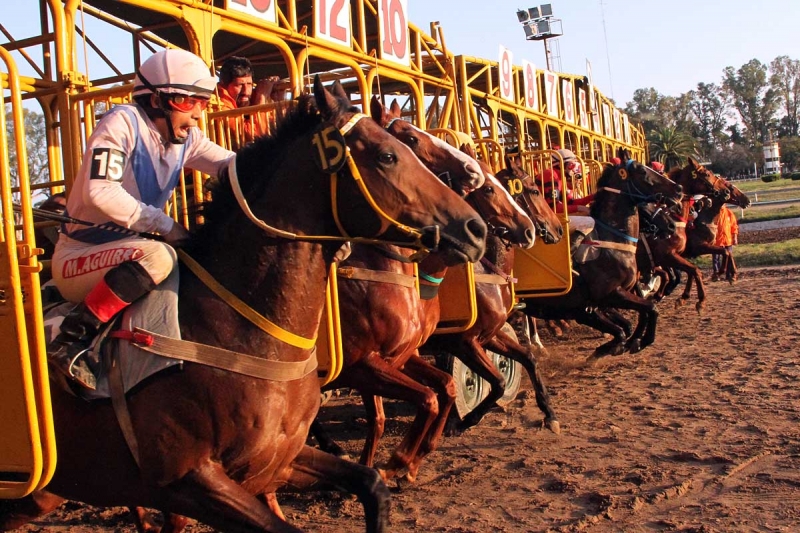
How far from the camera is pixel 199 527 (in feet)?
16.5

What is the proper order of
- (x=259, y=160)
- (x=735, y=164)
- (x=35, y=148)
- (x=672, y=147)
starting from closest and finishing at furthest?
(x=259, y=160) < (x=35, y=148) < (x=672, y=147) < (x=735, y=164)

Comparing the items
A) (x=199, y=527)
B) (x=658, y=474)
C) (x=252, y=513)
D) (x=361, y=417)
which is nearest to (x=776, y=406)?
(x=658, y=474)

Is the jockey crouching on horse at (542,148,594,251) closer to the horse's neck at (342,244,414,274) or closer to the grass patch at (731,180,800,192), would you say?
the horse's neck at (342,244,414,274)

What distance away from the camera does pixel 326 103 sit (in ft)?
11.1

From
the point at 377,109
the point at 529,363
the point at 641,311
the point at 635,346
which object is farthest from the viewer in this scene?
the point at 641,311

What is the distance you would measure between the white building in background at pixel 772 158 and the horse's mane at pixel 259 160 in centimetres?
8555

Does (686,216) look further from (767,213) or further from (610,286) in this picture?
(767,213)

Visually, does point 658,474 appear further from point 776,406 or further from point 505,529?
point 776,406

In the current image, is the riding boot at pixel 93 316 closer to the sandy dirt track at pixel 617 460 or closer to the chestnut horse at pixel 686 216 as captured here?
the sandy dirt track at pixel 617 460

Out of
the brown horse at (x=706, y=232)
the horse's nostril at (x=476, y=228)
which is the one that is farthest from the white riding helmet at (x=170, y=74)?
the brown horse at (x=706, y=232)

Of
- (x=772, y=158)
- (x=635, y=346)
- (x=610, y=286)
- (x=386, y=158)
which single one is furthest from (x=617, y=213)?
(x=772, y=158)

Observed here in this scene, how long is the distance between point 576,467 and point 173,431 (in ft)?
11.5

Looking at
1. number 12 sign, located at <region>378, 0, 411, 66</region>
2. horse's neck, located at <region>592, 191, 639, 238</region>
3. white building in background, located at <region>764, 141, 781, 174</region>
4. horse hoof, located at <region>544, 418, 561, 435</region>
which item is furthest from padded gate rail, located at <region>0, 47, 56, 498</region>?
white building in background, located at <region>764, 141, 781, 174</region>

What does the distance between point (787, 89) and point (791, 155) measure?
2059 cm
